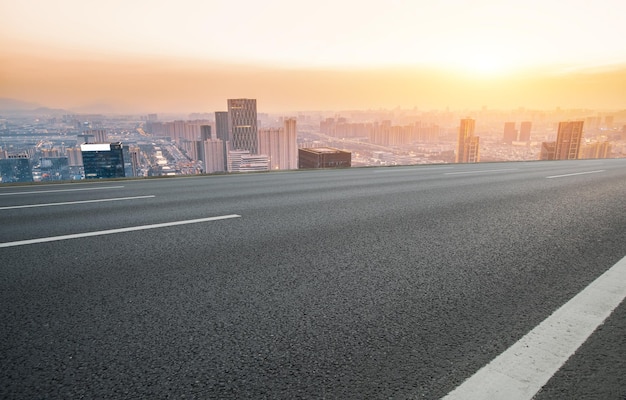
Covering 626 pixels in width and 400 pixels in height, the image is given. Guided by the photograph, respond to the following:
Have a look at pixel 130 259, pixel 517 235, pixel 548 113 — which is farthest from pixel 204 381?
pixel 548 113

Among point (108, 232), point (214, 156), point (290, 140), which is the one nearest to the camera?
point (108, 232)

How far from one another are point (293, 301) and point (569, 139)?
78.4m

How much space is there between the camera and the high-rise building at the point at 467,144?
82438 millimetres

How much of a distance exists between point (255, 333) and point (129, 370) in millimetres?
668

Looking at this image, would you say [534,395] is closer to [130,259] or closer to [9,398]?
[9,398]

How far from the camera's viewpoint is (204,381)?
1578mm

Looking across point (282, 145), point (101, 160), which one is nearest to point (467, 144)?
point (101, 160)

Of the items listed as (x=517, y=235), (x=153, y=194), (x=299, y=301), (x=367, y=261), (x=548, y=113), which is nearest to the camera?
(x=299, y=301)

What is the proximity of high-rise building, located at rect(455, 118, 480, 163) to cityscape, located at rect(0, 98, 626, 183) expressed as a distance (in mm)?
278

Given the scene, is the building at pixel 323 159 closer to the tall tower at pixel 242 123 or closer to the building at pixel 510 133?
the building at pixel 510 133

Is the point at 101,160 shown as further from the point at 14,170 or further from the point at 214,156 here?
the point at 214,156

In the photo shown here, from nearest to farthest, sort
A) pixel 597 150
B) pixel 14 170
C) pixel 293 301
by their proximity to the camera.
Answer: pixel 293 301, pixel 14 170, pixel 597 150

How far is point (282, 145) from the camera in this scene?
159 metres

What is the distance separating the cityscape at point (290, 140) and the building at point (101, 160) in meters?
0.07
